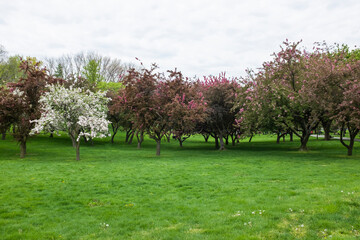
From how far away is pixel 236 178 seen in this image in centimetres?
1385

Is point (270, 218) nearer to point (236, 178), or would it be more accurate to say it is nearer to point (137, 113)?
point (236, 178)

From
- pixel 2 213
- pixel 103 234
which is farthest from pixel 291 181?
pixel 2 213

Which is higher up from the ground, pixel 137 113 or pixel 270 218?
pixel 137 113

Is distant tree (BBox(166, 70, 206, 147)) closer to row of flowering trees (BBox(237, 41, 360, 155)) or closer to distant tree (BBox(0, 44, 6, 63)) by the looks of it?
row of flowering trees (BBox(237, 41, 360, 155))

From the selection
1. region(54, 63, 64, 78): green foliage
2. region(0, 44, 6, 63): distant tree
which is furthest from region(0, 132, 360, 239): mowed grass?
region(54, 63, 64, 78): green foliage

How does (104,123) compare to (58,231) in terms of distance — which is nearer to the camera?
(58,231)

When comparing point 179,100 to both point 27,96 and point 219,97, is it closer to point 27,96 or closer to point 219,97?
point 219,97

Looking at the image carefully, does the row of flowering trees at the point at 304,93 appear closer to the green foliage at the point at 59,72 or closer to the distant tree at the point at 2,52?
the distant tree at the point at 2,52

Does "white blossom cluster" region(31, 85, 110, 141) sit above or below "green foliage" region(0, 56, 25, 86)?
below

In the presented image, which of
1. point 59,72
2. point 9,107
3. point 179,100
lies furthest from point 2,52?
point 179,100

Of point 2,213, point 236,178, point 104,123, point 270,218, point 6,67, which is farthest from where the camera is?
point 6,67

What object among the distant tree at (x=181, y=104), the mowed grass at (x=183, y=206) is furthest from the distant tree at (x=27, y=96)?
the distant tree at (x=181, y=104)

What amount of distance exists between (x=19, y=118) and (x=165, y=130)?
12539mm

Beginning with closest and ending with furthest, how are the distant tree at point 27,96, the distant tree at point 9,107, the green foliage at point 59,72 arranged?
the distant tree at point 9,107 < the distant tree at point 27,96 < the green foliage at point 59,72
